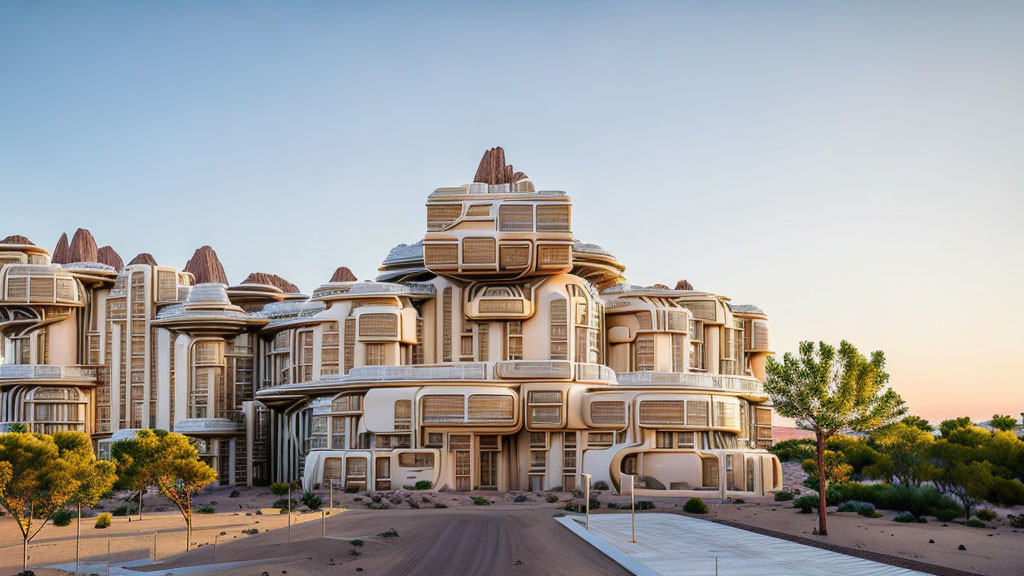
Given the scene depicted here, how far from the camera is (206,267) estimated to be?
336 feet

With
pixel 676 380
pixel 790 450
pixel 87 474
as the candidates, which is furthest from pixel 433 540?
pixel 790 450

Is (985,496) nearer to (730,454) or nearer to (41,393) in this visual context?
(730,454)

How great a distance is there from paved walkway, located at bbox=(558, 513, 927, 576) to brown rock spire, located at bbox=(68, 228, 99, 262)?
66.3 meters

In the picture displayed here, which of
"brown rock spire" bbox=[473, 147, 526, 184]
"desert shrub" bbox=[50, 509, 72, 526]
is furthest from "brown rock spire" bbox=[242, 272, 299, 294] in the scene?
"desert shrub" bbox=[50, 509, 72, 526]

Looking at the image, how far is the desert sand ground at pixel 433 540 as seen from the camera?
117 ft

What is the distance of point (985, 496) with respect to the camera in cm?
5119

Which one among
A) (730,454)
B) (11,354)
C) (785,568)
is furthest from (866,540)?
(11,354)

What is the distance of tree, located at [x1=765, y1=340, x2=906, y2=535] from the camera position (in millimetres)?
43281

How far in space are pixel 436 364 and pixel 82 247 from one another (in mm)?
44815

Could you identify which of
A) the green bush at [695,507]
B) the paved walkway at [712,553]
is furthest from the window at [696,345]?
the paved walkway at [712,553]

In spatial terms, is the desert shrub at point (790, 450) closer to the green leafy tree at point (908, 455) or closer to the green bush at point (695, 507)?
the green leafy tree at point (908, 455)

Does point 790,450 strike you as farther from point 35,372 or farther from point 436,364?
point 35,372

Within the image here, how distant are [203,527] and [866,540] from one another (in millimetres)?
30513

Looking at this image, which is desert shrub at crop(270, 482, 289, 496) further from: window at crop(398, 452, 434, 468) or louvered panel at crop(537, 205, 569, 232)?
louvered panel at crop(537, 205, 569, 232)
